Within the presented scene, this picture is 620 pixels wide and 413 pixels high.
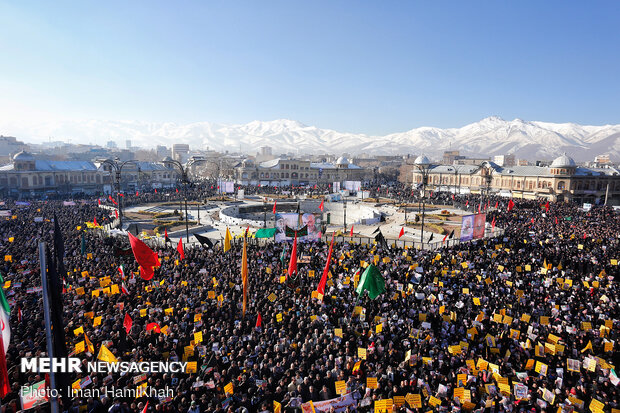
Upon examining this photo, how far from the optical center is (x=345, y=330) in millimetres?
12594

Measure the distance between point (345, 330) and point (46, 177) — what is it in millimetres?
76833

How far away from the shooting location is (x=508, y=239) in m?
26.1

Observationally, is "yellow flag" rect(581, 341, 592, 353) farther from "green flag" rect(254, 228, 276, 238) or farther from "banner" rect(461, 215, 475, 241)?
"green flag" rect(254, 228, 276, 238)

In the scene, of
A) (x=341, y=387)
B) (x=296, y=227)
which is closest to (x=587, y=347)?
(x=341, y=387)

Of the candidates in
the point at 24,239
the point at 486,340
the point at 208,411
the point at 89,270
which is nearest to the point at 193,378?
the point at 208,411

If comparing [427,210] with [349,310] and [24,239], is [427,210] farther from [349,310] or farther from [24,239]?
[24,239]

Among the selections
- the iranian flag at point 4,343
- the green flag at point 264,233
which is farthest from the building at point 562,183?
the iranian flag at point 4,343

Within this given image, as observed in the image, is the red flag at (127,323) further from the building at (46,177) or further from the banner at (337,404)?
the building at (46,177)

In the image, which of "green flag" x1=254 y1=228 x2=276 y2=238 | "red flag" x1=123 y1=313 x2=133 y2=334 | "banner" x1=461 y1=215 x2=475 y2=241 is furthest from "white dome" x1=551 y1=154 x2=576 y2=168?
"red flag" x1=123 y1=313 x2=133 y2=334

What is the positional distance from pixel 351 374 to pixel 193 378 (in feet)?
14.1

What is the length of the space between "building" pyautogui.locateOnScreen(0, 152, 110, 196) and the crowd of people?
55.4 metres

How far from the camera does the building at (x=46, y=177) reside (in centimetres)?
6538

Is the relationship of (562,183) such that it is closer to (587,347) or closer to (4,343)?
(587,347)

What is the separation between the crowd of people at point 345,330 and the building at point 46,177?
55.4m
